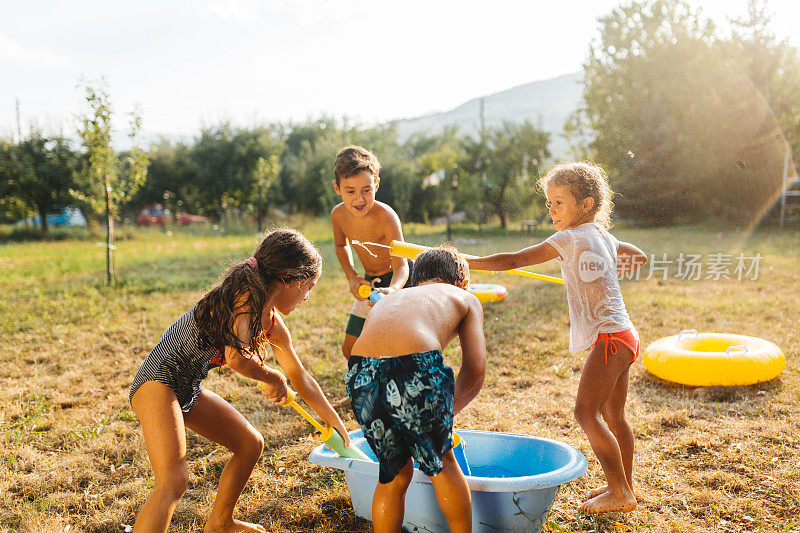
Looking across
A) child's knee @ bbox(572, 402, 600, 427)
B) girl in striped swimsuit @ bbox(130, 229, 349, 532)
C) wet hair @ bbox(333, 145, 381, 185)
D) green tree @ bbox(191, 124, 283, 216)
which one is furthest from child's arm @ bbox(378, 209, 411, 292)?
green tree @ bbox(191, 124, 283, 216)

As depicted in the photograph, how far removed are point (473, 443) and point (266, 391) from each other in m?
1.04

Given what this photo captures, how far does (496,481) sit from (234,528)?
118 centimetres

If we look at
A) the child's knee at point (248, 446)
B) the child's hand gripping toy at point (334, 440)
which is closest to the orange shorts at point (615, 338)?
the child's hand gripping toy at point (334, 440)

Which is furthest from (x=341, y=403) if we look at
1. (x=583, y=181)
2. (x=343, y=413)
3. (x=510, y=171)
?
(x=510, y=171)

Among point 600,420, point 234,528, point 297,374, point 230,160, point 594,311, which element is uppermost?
point 230,160

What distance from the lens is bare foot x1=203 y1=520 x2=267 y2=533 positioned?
2.45 meters

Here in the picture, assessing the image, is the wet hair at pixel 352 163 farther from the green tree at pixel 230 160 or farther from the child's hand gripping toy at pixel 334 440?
the green tree at pixel 230 160

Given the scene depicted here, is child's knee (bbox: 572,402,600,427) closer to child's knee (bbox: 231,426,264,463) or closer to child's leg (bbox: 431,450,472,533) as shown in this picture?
child's leg (bbox: 431,450,472,533)

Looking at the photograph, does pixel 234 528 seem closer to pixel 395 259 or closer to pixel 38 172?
pixel 395 259

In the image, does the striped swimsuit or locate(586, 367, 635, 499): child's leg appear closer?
the striped swimsuit

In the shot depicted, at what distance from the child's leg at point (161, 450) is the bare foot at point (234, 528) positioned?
0.40m

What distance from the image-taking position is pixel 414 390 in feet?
6.38

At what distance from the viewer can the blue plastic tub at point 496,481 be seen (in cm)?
211

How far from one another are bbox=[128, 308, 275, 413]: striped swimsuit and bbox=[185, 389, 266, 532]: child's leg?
0.10 meters
